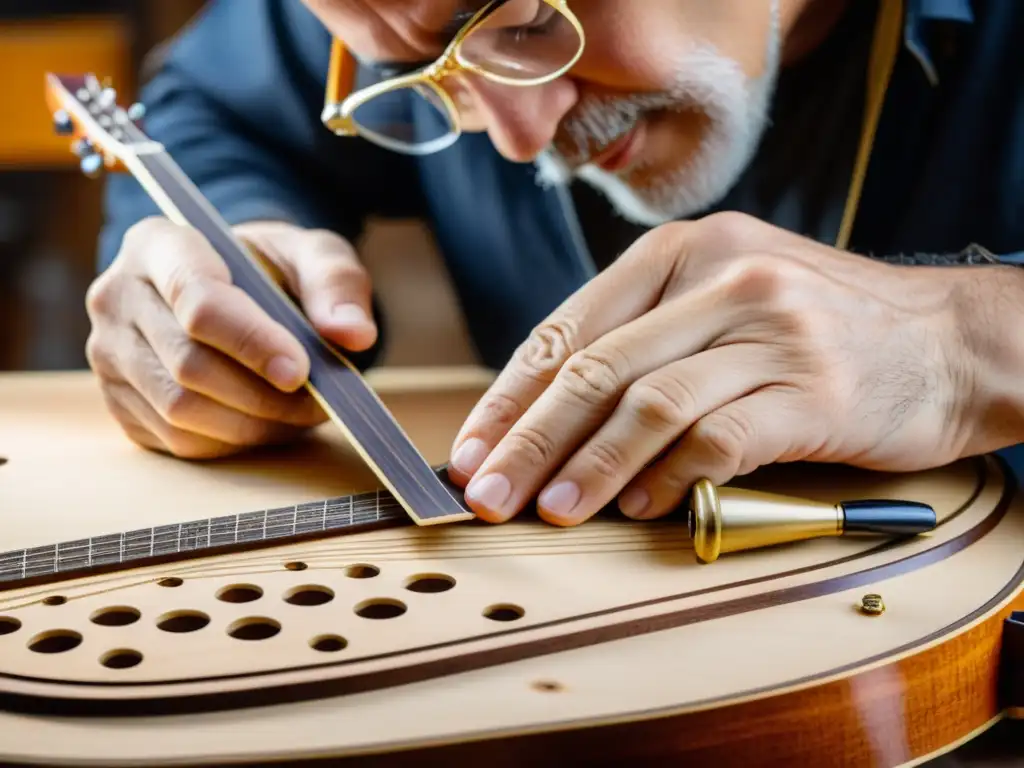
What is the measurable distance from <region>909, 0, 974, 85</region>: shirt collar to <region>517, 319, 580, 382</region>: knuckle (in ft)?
2.07

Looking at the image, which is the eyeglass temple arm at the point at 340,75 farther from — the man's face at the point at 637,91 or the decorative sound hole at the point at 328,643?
the decorative sound hole at the point at 328,643

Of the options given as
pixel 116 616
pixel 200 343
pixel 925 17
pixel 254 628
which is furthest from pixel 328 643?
pixel 925 17

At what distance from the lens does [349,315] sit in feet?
3.68

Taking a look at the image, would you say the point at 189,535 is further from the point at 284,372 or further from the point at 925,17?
the point at 925,17

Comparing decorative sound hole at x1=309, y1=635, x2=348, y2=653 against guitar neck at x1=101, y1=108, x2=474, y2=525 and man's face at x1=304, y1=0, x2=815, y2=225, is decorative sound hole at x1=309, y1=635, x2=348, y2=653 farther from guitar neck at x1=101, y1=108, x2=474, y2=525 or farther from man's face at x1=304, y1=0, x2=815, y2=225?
man's face at x1=304, y1=0, x2=815, y2=225

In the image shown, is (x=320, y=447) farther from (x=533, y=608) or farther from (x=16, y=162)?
(x=16, y=162)

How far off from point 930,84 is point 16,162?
81.3 inches

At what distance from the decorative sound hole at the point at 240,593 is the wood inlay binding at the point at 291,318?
0.15 m

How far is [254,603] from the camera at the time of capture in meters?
0.76

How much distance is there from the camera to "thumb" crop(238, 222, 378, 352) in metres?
1.11

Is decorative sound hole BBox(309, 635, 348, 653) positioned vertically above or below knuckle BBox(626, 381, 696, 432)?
below

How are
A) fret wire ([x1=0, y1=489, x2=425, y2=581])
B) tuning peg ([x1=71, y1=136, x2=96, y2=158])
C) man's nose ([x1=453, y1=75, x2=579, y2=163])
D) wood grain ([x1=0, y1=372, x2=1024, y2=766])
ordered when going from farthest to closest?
tuning peg ([x1=71, y1=136, x2=96, y2=158]) → man's nose ([x1=453, y1=75, x2=579, y2=163]) → fret wire ([x1=0, y1=489, x2=425, y2=581]) → wood grain ([x1=0, y1=372, x2=1024, y2=766])

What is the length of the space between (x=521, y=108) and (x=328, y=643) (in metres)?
0.67

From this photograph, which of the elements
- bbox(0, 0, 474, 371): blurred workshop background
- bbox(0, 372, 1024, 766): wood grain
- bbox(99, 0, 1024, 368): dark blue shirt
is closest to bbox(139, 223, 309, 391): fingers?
bbox(0, 372, 1024, 766): wood grain
